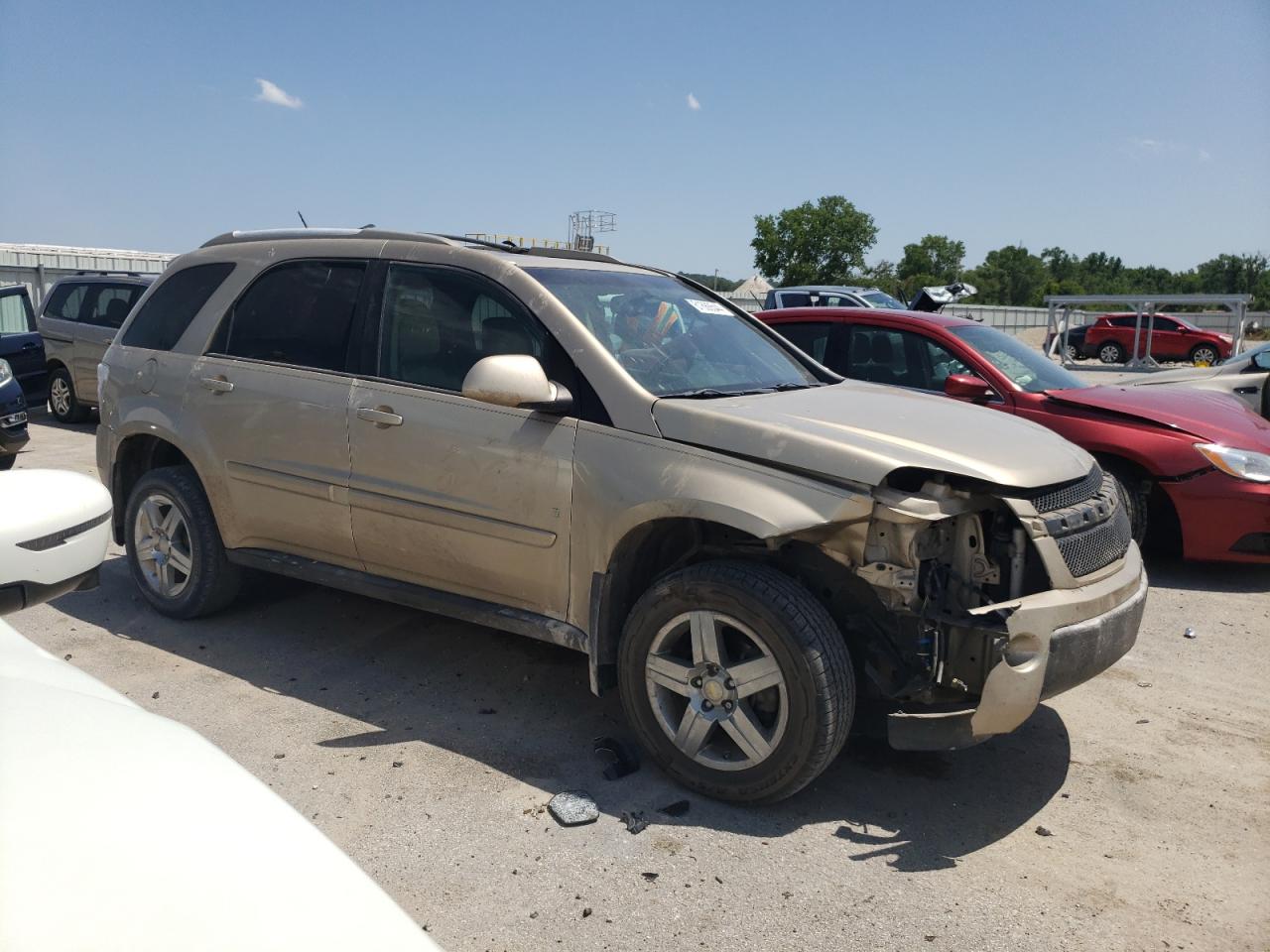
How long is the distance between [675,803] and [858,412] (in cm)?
156

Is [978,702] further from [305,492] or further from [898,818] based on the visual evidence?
[305,492]

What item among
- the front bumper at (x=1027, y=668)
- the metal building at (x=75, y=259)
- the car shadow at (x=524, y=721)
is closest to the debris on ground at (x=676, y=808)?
the car shadow at (x=524, y=721)

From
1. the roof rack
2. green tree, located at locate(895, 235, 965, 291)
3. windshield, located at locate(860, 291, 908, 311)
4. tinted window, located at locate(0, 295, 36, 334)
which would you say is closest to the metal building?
tinted window, located at locate(0, 295, 36, 334)

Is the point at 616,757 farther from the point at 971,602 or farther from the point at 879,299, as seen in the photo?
the point at 879,299

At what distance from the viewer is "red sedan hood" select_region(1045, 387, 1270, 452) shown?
20.4ft

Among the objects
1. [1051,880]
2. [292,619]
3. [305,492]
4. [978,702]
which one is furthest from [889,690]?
[292,619]

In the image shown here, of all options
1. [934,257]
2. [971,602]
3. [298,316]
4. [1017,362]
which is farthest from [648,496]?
[934,257]

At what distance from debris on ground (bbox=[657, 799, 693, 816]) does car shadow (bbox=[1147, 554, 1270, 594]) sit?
416 cm

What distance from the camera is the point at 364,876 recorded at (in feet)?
4.91

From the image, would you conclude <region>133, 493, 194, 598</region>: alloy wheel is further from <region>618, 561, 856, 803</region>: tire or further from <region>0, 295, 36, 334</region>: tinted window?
<region>0, 295, 36, 334</region>: tinted window

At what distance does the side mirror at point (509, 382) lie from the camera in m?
3.56

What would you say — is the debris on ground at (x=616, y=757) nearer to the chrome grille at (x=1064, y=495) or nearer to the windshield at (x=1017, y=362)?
the chrome grille at (x=1064, y=495)

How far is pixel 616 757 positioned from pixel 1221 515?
440 centimetres

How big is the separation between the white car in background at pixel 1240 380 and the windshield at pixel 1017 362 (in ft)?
3.91
